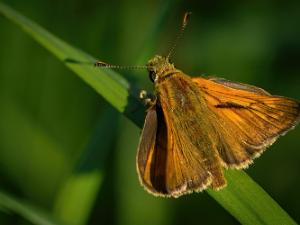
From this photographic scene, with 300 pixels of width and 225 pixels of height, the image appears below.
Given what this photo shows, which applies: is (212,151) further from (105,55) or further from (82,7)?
(82,7)

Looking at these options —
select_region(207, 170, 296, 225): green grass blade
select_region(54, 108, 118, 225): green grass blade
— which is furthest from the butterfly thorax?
select_region(207, 170, 296, 225): green grass blade

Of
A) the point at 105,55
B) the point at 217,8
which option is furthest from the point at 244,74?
the point at 105,55

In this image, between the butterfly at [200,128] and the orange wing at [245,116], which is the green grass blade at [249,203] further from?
the orange wing at [245,116]

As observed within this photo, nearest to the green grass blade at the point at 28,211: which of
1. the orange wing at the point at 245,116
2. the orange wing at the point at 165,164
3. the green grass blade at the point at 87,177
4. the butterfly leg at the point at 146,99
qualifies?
the green grass blade at the point at 87,177

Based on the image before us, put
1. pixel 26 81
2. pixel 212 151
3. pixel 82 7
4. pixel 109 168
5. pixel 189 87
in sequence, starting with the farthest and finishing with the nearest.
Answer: pixel 82 7
pixel 26 81
pixel 109 168
pixel 189 87
pixel 212 151

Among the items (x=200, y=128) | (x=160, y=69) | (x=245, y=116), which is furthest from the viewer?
(x=160, y=69)

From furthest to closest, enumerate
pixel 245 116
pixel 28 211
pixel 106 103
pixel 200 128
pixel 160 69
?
pixel 106 103
pixel 160 69
pixel 245 116
pixel 200 128
pixel 28 211

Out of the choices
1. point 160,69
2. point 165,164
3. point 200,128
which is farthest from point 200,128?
point 160,69

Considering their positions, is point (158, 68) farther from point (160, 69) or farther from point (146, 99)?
point (146, 99)
